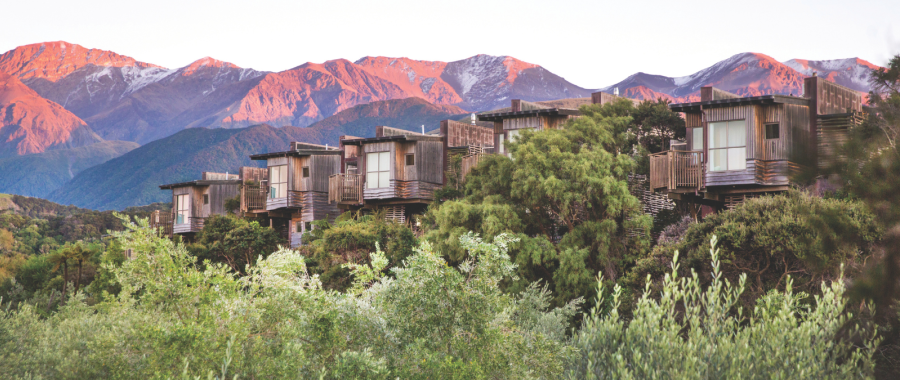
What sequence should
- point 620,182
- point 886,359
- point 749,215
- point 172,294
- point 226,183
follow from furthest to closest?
point 226,183, point 620,182, point 749,215, point 886,359, point 172,294

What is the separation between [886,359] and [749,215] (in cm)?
763

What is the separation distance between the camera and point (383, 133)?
43000mm

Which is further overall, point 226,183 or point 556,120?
point 226,183

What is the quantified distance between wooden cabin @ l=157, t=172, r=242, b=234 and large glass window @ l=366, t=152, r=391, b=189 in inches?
629

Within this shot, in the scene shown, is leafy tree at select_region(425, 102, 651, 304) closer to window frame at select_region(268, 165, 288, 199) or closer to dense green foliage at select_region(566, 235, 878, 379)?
dense green foliage at select_region(566, 235, 878, 379)

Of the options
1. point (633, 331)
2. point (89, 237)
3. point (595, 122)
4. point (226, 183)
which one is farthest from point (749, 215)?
point (89, 237)

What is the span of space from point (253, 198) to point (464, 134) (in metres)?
14.7

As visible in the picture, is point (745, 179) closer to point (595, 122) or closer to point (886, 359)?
point (595, 122)

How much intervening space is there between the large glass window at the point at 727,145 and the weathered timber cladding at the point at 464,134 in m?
16.2

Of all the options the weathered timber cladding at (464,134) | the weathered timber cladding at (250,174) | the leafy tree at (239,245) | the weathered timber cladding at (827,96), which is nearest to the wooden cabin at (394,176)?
the weathered timber cladding at (464,134)

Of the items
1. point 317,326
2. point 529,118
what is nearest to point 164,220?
point 529,118

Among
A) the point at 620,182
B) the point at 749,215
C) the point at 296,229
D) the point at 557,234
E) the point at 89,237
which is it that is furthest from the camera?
the point at 89,237

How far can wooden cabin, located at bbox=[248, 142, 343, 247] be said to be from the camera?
151ft

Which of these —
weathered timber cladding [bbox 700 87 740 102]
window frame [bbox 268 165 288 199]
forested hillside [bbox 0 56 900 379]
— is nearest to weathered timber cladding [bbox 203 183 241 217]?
window frame [bbox 268 165 288 199]
